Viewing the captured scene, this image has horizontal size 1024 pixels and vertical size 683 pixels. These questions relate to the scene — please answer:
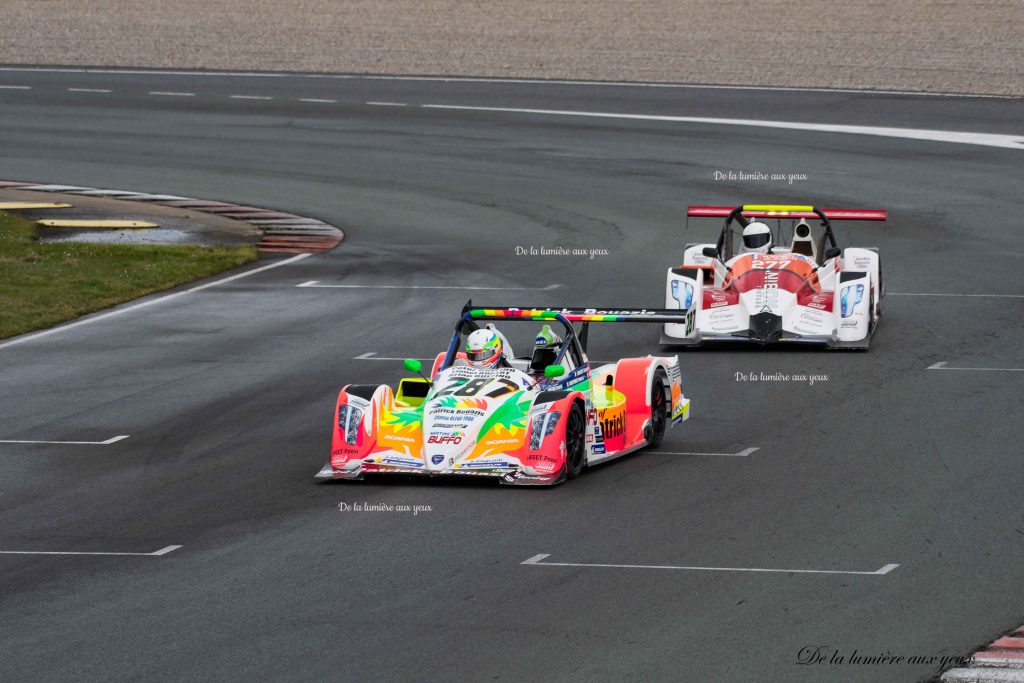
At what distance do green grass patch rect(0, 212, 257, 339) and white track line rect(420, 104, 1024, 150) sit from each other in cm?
1589

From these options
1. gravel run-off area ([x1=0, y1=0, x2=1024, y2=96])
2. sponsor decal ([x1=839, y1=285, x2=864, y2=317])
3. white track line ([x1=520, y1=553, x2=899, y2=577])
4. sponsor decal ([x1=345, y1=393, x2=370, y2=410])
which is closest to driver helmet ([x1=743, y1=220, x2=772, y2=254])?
sponsor decal ([x1=839, y1=285, x2=864, y2=317])

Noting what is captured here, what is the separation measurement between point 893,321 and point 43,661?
15.0 meters

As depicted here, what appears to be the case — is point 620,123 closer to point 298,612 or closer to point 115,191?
point 115,191

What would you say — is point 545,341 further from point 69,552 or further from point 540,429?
point 69,552

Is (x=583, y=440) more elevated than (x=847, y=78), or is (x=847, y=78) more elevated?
(x=847, y=78)

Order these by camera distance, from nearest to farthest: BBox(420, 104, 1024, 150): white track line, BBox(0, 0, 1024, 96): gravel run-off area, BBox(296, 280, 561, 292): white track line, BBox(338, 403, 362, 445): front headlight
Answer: BBox(338, 403, 362, 445): front headlight
BBox(296, 280, 561, 292): white track line
BBox(420, 104, 1024, 150): white track line
BBox(0, 0, 1024, 96): gravel run-off area

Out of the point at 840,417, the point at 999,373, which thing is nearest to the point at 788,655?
the point at 840,417

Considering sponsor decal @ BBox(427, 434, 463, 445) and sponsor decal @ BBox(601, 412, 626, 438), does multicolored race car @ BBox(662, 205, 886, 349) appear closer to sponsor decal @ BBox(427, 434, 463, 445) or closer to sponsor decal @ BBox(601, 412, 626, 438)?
sponsor decal @ BBox(601, 412, 626, 438)

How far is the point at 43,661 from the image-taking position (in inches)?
437

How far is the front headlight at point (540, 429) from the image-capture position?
50.1 feet

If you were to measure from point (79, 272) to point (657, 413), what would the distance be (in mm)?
13500

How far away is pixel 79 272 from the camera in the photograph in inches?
1091

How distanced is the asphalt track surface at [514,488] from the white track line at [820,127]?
3.88 meters

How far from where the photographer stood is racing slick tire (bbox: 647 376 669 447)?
16.9 m
